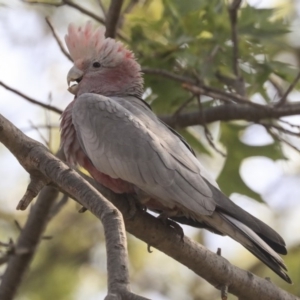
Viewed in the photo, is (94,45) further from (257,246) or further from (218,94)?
(257,246)

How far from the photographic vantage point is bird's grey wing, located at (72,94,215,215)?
389cm

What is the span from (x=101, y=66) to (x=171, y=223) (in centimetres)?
134

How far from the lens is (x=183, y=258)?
379cm

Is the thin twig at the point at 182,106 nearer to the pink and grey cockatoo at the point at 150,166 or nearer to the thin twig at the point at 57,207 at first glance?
the pink and grey cockatoo at the point at 150,166

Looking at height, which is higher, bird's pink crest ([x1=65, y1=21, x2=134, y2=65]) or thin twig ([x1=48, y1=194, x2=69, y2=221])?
bird's pink crest ([x1=65, y1=21, x2=134, y2=65])

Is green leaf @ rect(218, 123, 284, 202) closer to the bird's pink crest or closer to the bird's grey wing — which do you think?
the bird's pink crest

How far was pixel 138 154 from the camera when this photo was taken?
4031 mm

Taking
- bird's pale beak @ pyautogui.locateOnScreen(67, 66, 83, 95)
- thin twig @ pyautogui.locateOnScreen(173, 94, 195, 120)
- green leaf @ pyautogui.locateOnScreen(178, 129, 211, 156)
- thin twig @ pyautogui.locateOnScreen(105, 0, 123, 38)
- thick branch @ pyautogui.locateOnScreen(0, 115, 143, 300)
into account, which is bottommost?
thick branch @ pyautogui.locateOnScreen(0, 115, 143, 300)

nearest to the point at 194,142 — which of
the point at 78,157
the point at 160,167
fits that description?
the point at 78,157

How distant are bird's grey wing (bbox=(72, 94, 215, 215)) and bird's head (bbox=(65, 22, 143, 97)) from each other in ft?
1.36

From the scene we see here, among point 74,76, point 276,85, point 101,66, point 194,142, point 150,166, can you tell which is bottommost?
point 150,166

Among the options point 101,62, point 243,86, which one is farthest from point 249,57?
point 101,62

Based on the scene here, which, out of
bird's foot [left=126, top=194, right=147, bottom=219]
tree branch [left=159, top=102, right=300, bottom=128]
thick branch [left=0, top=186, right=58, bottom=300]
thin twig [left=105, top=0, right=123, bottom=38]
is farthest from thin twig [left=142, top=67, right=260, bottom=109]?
thick branch [left=0, top=186, right=58, bottom=300]

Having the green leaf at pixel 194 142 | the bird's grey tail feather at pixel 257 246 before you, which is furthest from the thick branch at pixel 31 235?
the bird's grey tail feather at pixel 257 246
